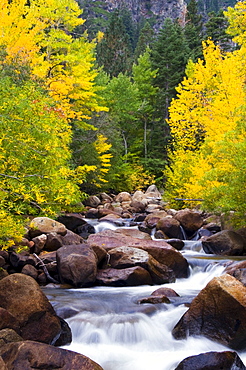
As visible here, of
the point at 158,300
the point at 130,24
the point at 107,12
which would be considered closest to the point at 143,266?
the point at 158,300

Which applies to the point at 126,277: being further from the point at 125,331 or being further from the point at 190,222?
the point at 190,222

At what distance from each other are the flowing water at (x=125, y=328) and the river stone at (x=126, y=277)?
11.2 inches

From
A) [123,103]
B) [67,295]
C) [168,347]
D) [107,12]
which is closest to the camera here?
[168,347]

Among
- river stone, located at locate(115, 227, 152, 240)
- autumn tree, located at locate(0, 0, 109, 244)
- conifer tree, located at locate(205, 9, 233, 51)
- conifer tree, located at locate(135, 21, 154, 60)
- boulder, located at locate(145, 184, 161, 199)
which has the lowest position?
river stone, located at locate(115, 227, 152, 240)

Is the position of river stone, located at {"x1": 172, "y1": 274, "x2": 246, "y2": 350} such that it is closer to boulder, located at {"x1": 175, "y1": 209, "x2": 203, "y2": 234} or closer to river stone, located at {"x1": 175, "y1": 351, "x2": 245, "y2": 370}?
river stone, located at {"x1": 175, "y1": 351, "x2": 245, "y2": 370}

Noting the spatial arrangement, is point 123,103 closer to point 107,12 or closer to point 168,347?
point 168,347

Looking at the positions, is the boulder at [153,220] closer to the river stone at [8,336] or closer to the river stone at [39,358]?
the river stone at [8,336]

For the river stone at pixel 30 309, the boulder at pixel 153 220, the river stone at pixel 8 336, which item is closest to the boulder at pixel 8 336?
the river stone at pixel 8 336

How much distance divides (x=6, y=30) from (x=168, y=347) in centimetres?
1344

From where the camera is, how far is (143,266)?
33.7 feet

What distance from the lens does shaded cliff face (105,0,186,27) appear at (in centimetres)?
10981

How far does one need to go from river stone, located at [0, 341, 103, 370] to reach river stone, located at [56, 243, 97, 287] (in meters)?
4.37

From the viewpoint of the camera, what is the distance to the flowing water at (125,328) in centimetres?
664

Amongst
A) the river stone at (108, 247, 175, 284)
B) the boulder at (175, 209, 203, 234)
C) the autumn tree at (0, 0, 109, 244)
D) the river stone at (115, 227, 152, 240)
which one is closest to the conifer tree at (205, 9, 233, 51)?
the autumn tree at (0, 0, 109, 244)
